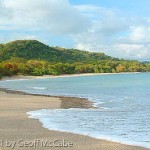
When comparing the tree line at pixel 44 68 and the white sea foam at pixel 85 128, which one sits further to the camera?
the tree line at pixel 44 68

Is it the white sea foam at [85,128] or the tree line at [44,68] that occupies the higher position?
the tree line at [44,68]

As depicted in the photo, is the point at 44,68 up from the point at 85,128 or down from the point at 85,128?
up

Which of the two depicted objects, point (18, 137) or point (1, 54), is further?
point (1, 54)

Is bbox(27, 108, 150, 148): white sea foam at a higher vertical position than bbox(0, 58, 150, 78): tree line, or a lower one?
lower

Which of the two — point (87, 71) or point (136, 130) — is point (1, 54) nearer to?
point (87, 71)

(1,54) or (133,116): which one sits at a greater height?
(1,54)

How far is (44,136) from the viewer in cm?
1152

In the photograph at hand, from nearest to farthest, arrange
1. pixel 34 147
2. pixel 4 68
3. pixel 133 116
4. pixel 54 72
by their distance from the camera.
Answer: pixel 34 147 < pixel 133 116 < pixel 4 68 < pixel 54 72

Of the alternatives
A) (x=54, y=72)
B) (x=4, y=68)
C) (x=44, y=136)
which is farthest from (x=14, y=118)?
(x=54, y=72)

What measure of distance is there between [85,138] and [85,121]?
13.3 ft

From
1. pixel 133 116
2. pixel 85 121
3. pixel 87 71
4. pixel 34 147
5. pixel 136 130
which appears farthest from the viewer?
pixel 87 71

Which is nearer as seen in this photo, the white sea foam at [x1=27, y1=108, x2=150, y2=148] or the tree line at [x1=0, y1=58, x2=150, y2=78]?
the white sea foam at [x1=27, y1=108, x2=150, y2=148]

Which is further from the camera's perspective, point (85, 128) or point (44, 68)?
point (44, 68)

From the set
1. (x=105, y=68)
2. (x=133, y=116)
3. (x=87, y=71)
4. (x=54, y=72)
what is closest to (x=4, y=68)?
(x=54, y=72)
